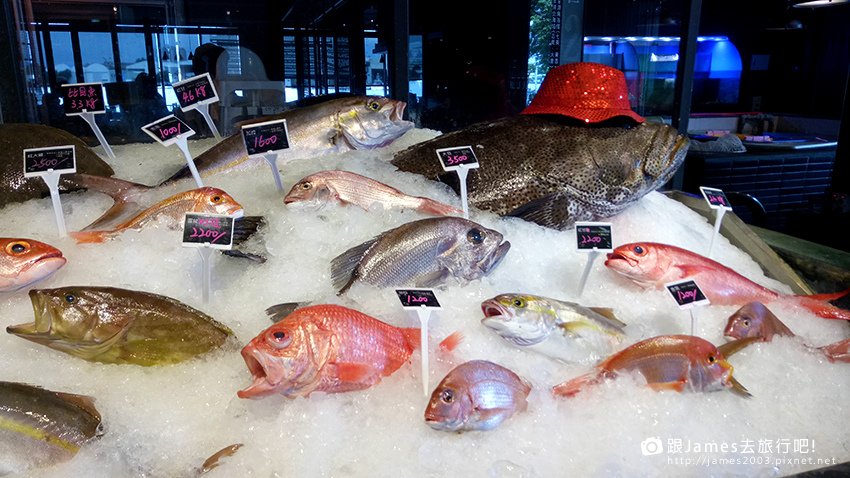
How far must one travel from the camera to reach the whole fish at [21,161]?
262 cm

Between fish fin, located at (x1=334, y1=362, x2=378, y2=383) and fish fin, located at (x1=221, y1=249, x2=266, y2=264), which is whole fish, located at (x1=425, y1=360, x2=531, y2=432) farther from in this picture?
fish fin, located at (x1=221, y1=249, x2=266, y2=264)

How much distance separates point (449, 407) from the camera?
60.7 inches

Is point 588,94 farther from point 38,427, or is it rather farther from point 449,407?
point 38,427

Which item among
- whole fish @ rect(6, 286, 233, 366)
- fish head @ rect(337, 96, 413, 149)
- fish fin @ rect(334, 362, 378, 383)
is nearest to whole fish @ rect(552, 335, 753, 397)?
fish fin @ rect(334, 362, 378, 383)

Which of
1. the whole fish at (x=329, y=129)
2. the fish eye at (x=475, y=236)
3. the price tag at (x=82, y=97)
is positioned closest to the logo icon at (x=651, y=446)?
the fish eye at (x=475, y=236)

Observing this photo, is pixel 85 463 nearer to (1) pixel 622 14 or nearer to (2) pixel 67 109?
(2) pixel 67 109

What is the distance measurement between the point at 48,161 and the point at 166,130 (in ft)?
1.42

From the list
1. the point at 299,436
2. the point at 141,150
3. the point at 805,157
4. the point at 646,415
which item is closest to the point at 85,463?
the point at 299,436

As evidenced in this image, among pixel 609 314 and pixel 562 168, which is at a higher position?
pixel 562 168

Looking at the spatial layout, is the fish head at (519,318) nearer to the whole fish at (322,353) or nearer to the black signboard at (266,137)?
the whole fish at (322,353)

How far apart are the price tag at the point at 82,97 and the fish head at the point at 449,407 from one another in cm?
245

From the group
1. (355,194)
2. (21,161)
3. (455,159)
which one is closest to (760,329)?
(455,159)

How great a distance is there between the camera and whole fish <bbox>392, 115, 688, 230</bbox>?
279 centimetres

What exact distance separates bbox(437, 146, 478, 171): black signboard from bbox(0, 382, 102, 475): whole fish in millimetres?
1529
